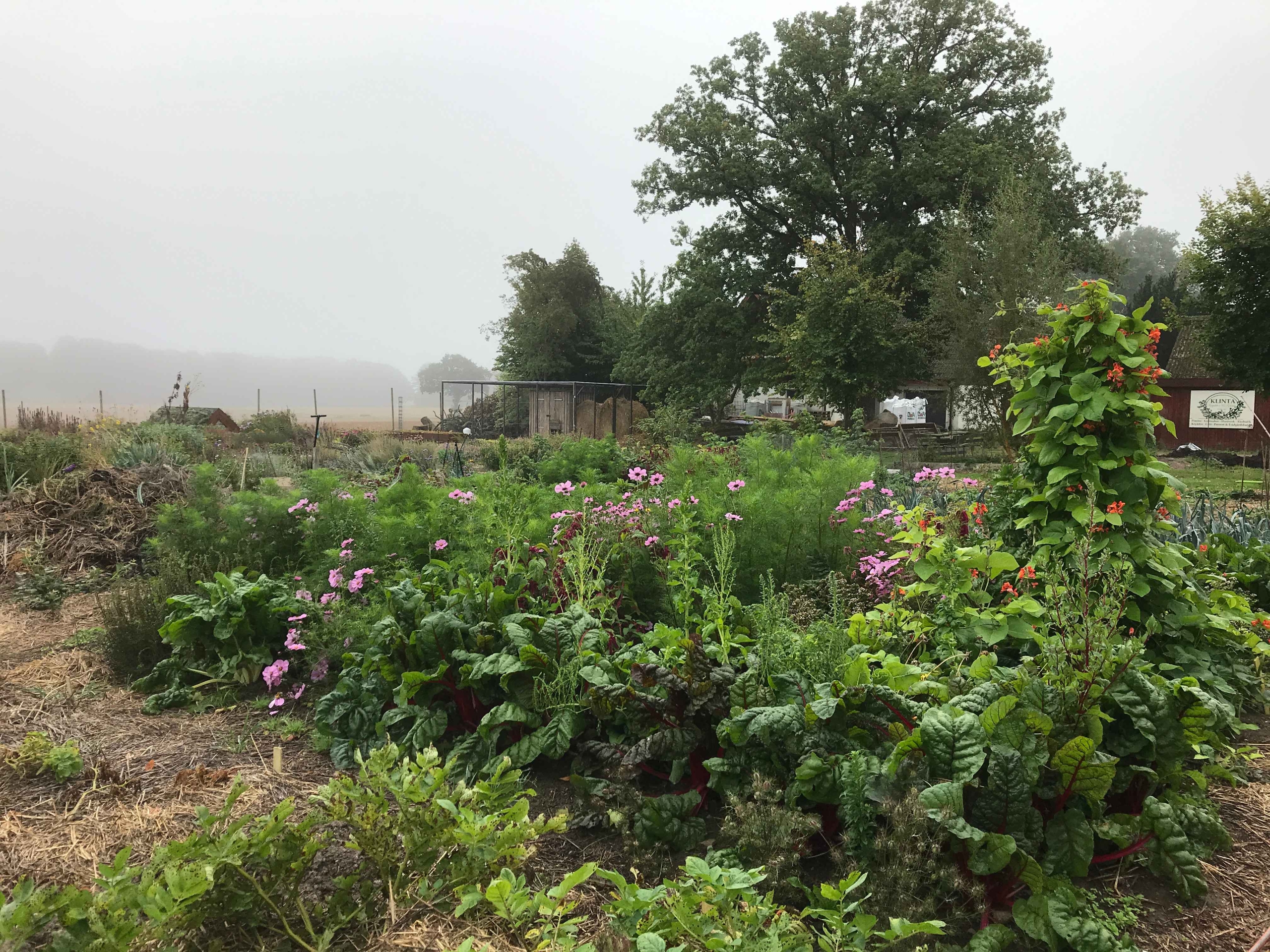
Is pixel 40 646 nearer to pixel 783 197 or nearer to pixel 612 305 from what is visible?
pixel 783 197

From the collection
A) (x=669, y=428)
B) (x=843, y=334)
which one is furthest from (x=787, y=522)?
(x=843, y=334)

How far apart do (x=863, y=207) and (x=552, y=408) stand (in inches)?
419

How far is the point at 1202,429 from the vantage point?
77.5 ft

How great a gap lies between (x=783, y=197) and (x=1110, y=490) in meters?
20.7

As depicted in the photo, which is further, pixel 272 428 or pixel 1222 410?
pixel 1222 410

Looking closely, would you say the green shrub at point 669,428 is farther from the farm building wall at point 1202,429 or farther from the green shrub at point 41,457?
the farm building wall at point 1202,429

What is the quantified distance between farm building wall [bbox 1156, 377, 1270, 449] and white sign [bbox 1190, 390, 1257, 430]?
107 mm

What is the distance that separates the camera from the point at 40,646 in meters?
4.51

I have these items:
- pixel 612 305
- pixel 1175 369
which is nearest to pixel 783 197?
pixel 612 305

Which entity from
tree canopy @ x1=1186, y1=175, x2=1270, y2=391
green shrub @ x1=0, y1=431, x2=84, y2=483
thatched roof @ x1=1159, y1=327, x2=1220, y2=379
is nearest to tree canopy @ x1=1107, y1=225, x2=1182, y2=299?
thatched roof @ x1=1159, y1=327, x2=1220, y2=379

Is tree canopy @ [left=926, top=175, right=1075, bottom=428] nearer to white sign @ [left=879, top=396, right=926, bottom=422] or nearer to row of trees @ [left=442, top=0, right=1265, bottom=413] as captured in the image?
row of trees @ [left=442, top=0, right=1265, bottom=413]

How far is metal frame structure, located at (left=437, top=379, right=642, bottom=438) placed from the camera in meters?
21.7

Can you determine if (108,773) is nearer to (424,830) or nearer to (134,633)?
(134,633)

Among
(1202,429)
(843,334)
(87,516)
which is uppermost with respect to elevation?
(843,334)
